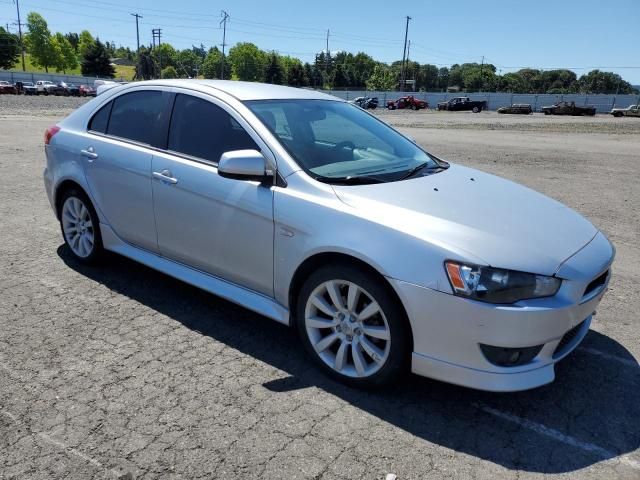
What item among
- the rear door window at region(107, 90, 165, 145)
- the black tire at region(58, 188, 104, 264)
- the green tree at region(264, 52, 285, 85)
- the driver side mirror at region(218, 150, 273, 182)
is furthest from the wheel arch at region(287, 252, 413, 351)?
the green tree at region(264, 52, 285, 85)

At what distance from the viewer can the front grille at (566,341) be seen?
2.86 meters

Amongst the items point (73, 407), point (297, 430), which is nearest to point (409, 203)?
point (297, 430)

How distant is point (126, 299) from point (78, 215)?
109 cm

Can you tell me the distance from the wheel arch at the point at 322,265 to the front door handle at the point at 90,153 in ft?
7.53

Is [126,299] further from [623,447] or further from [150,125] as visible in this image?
[623,447]

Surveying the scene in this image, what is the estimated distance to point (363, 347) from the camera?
9.86ft

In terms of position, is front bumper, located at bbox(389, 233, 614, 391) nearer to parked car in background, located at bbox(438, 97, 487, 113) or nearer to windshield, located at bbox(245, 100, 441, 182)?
windshield, located at bbox(245, 100, 441, 182)

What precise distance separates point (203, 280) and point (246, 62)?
154m

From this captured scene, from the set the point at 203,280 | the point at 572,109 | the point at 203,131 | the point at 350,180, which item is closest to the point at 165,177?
the point at 203,131

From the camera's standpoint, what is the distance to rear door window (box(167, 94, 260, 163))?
11.8 ft

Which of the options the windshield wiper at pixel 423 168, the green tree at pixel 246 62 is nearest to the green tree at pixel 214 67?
the green tree at pixel 246 62

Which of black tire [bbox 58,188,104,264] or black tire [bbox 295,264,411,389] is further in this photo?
black tire [bbox 58,188,104,264]

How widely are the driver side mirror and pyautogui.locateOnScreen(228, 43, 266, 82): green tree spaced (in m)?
150

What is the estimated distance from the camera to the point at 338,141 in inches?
151
